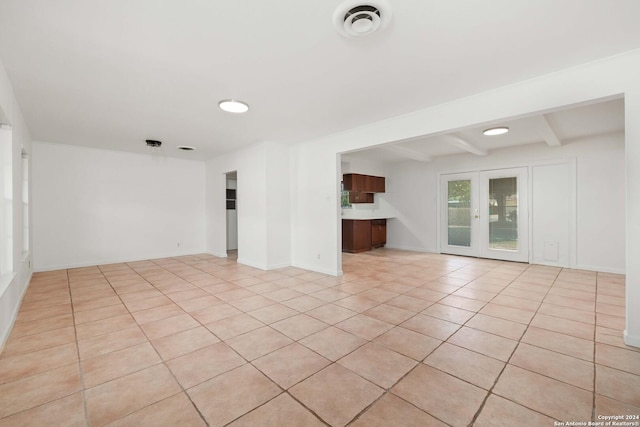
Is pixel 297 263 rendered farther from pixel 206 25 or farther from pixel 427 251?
pixel 206 25

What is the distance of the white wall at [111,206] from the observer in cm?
532

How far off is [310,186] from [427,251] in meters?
4.11

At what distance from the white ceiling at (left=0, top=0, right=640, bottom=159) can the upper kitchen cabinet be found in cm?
361

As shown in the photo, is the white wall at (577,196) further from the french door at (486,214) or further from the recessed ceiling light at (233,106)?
the recessed ceiling light at (233,106)

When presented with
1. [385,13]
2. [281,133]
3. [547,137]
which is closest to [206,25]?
[385,13]

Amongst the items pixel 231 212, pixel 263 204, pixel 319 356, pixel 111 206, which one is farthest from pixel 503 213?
pixel 111 206

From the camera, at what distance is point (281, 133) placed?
4758 millimetres

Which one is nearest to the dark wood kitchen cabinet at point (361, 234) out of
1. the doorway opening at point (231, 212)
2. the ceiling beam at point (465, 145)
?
the ceiling beam at point (465, 145)

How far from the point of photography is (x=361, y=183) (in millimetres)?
7480

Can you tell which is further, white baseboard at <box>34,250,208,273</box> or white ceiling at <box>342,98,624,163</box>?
white baseboard at <box>34,250,208,273</box>

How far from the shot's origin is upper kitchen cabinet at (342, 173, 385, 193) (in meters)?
7.34

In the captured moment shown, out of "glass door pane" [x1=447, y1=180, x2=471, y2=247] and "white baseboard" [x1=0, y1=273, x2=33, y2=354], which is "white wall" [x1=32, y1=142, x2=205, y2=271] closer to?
"white baseboard" [x1=0, y1=273, x2=33, y2=354]

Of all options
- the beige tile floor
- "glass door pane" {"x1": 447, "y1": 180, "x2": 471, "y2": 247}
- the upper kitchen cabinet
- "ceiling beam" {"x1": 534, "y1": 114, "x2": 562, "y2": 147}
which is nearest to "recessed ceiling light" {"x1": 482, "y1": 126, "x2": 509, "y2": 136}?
"ceiling beam" {"x1": 534, "y1": 114, "x2": 562, "y2": 147}

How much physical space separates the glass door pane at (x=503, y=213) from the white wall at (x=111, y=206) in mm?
7254
